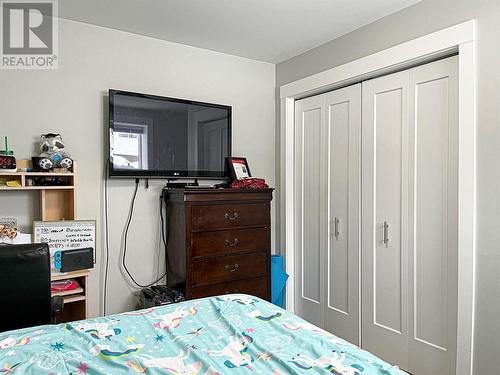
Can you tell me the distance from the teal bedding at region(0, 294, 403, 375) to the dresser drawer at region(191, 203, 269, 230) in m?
1.14

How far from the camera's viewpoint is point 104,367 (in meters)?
1.20

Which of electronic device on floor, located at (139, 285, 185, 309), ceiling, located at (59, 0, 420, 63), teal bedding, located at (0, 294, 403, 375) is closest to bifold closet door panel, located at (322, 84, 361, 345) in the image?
ceiling, located at (59, 0, 420, 63)

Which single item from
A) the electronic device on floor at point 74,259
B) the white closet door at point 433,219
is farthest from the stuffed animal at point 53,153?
the white closet door at point 433,219

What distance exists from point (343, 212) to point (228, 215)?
3.14 ft

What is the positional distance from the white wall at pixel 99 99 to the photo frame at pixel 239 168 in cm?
57

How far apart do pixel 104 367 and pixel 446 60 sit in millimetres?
2504

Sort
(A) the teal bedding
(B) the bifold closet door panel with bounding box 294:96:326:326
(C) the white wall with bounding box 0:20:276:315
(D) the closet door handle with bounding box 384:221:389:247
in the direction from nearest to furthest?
1. (A) the teal bedding
2. (C) the white wall with bounding box 0:20:276:315
3. (D) the closet door handle with bounding box 384:221:389:247
4. (B) the bifold closet door panel with bounding box 294:96:326:326

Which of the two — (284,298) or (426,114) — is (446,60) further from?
(284,298)

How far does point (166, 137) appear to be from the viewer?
303 cm

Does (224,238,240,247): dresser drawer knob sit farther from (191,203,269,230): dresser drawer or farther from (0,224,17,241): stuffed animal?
(0,224,17,241): stuffed animal

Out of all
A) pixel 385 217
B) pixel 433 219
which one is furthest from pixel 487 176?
pixel 385 217

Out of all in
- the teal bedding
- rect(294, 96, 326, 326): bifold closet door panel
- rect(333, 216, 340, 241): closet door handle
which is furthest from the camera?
rect(294, 96, 326, 326): bifold closet door panel

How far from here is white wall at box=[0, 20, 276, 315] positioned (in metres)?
2.59

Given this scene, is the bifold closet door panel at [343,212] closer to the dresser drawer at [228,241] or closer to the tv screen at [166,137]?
the dresser drawer at [228,241]
